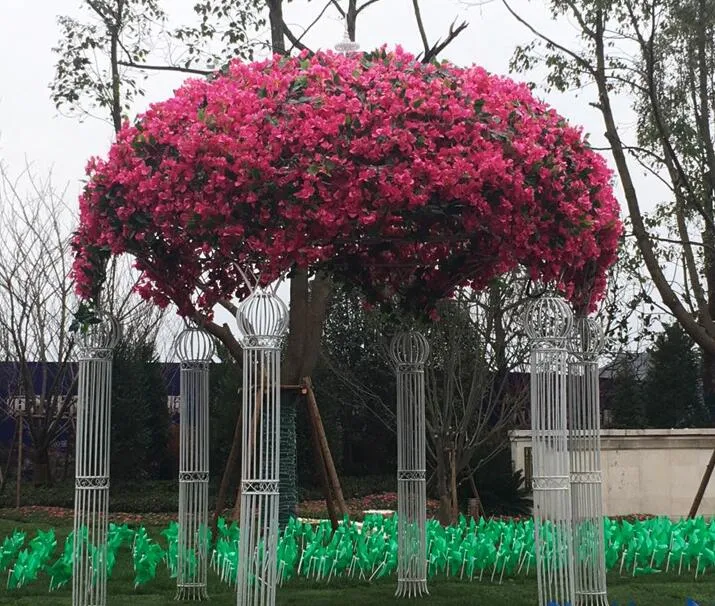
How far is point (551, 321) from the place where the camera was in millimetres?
6605

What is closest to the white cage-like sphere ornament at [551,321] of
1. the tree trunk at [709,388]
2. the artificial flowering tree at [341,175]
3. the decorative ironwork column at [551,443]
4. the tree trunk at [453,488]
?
the decorative ironwork column at [551,443]

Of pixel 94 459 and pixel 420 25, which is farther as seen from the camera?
pixel 420 25

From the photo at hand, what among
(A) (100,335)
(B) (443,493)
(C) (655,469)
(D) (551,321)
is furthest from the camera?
(C) (655,469)

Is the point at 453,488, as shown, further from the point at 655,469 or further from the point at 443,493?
the point at 655,469

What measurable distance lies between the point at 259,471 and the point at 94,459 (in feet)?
5.96

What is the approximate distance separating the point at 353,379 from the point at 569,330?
12.5 meters

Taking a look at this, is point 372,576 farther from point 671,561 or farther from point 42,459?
point 42,459

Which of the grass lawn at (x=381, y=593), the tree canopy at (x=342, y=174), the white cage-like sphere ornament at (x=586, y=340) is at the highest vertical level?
the tree canopy at (x=342, y=174)

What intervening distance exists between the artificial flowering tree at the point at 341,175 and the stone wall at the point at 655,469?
10251mm

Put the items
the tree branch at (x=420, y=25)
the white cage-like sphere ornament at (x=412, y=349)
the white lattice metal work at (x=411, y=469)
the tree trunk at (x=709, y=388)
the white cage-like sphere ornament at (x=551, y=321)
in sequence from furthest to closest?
the tree trunk at (x=709, y=388) → the tree branch at (x=420, y=25) → the white cage-like sphere ornament at (x=412, y=349) → the white lattice metal work at (x=411, y=469) → the white cage-like sphere ornament at (x=551, y=321)

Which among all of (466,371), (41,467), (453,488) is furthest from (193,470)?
(41,467)

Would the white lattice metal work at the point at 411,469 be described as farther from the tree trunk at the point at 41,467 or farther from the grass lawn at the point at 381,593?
the tree trunk at the point at 41,467

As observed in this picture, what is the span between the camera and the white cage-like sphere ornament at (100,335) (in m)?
7.16

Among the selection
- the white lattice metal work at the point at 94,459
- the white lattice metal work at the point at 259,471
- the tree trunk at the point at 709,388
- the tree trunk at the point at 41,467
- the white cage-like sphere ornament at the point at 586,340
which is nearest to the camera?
the white lattice metal work at the point at 259,471
